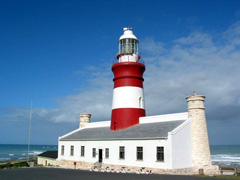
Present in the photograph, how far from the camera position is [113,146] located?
78.4ft

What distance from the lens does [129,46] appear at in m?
27.4

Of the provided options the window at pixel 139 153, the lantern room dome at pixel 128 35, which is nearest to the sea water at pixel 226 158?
the window at pixel 139 153

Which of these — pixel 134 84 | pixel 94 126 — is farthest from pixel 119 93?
pixel 94 126

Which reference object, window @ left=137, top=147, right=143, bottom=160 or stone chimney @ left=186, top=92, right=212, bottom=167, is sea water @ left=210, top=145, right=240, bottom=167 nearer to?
stone chimney @ left=186, top=92, right=212, bottom=167

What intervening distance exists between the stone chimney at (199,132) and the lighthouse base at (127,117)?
615 cm

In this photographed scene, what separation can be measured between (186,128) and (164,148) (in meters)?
2.70

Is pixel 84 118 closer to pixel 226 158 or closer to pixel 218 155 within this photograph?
pixel 226 158

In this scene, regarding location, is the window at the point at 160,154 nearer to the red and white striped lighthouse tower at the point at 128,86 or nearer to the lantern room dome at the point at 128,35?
the red and white striped lighthouse tower at the point at 128,86

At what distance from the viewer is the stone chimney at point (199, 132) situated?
20.7 meters

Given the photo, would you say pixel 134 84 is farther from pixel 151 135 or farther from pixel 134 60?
pixel 151 135

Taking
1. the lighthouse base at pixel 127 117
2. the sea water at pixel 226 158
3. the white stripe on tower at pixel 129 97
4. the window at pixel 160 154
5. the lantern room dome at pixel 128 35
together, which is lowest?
the sea water at pixel 226 158

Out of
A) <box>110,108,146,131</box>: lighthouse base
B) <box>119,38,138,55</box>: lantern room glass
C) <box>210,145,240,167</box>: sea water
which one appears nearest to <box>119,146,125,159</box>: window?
<box>110,108,146,131</box>: lighthouse base

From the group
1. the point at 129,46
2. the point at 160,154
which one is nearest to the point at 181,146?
the point at 160,154

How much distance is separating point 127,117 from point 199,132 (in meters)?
7.69
